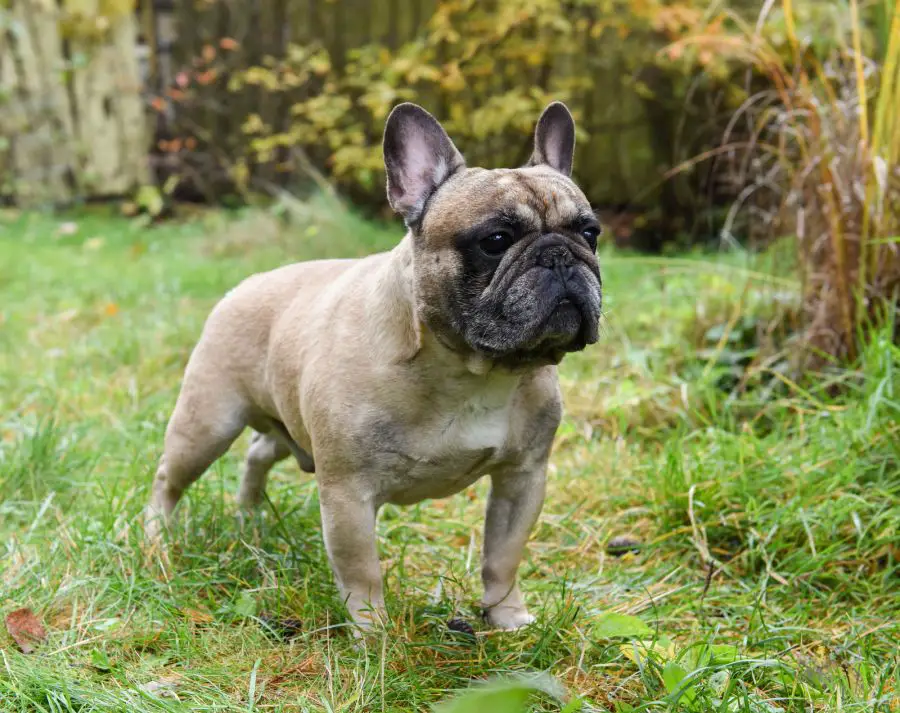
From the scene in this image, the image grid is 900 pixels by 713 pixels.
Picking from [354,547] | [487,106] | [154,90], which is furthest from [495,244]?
[154,90]

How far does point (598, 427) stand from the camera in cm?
445

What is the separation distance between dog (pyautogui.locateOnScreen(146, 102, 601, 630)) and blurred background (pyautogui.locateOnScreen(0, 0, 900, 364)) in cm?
184

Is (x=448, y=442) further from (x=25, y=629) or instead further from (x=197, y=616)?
(x=25, y=629)

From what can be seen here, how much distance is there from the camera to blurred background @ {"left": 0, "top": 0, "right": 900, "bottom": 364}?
4.25m

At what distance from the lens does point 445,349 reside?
259 centimetres

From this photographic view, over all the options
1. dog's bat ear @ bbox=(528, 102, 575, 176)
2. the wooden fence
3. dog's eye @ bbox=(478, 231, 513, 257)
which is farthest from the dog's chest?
the wooden fence

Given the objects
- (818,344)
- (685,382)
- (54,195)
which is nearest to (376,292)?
(685,382)

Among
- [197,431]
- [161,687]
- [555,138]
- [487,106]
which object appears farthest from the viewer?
[487,106]

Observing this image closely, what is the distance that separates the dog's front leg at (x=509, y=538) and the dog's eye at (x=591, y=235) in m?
0.65

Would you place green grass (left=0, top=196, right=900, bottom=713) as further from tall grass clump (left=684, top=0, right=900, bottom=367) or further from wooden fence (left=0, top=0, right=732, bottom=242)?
wooden fence (left=0, top=0, right=732, bottom=242)

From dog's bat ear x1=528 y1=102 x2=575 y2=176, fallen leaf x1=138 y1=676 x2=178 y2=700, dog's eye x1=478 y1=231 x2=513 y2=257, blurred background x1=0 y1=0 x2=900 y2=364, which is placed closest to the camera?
fallen leaf x1=138 y1=676 x2=178 y2=700

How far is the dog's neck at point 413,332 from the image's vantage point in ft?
8.43

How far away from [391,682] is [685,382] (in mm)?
2400

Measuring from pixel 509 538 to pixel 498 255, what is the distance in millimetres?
867
